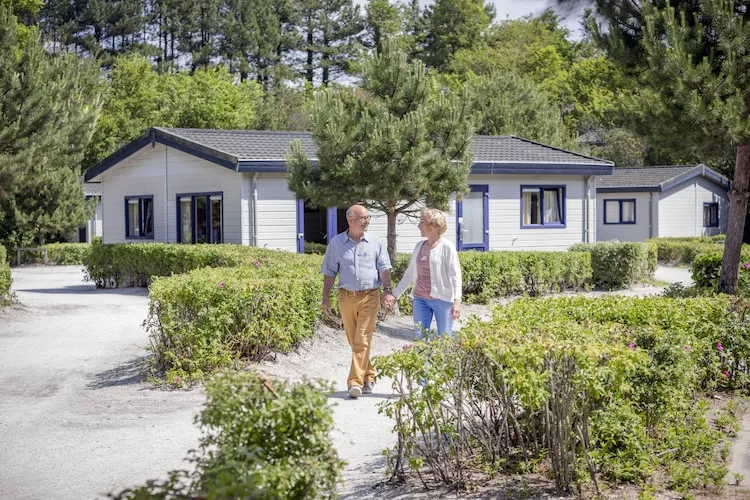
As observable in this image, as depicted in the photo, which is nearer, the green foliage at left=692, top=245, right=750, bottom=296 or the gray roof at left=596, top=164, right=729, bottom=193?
the green foliage at left=692, top=245, right=750, bottom=296

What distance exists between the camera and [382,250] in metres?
8.84

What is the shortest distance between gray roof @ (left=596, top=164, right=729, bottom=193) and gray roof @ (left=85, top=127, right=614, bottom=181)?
1104 cm

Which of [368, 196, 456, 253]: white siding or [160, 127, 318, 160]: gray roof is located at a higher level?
[160, 127, 318, 160]: gray roof

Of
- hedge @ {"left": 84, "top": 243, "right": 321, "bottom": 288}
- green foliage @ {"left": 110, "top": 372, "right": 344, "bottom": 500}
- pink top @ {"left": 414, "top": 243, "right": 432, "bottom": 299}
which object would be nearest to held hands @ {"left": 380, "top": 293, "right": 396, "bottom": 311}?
pink top @ {"left": 414, "top": 243, "right": 432, "bottom": 299}

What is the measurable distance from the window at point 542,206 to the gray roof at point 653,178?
12.7 meters

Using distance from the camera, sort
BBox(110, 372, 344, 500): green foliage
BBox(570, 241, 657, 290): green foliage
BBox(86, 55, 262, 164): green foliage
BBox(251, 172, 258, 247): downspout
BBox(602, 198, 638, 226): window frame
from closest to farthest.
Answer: BBox(110, 372, 344, 500): green foliage
BBox(570, 241, 657, 290): green foliage
BBox(251, 172, 258, 247): downspout
BBox(602, 198, 638, 226): window frame
BBox(86, 55, 262, 164): green foliage

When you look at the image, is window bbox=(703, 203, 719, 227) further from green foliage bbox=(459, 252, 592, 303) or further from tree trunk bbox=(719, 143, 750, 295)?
tree trunk bbox=(719, 143, 750, 295)

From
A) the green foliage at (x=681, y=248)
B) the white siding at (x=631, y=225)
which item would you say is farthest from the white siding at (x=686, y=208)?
the green foliage at (x=681, y=248)

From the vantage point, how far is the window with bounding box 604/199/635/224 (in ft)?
124

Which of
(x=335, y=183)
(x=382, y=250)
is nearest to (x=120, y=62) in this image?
(x=335, y=183)

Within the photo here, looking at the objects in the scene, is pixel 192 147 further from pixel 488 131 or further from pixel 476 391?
pixel 488 131

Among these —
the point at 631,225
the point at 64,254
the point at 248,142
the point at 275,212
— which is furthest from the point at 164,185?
the point at 631,225

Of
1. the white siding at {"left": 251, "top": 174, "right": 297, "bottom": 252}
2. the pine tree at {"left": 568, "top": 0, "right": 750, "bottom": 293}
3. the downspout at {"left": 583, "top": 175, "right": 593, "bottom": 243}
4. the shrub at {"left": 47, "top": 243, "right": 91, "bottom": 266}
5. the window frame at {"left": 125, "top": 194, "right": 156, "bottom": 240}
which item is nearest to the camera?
the pine tree at {"left": 568, "top": 0, "right": 750, "bottom": 293}

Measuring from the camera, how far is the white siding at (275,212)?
21250 millimetres
